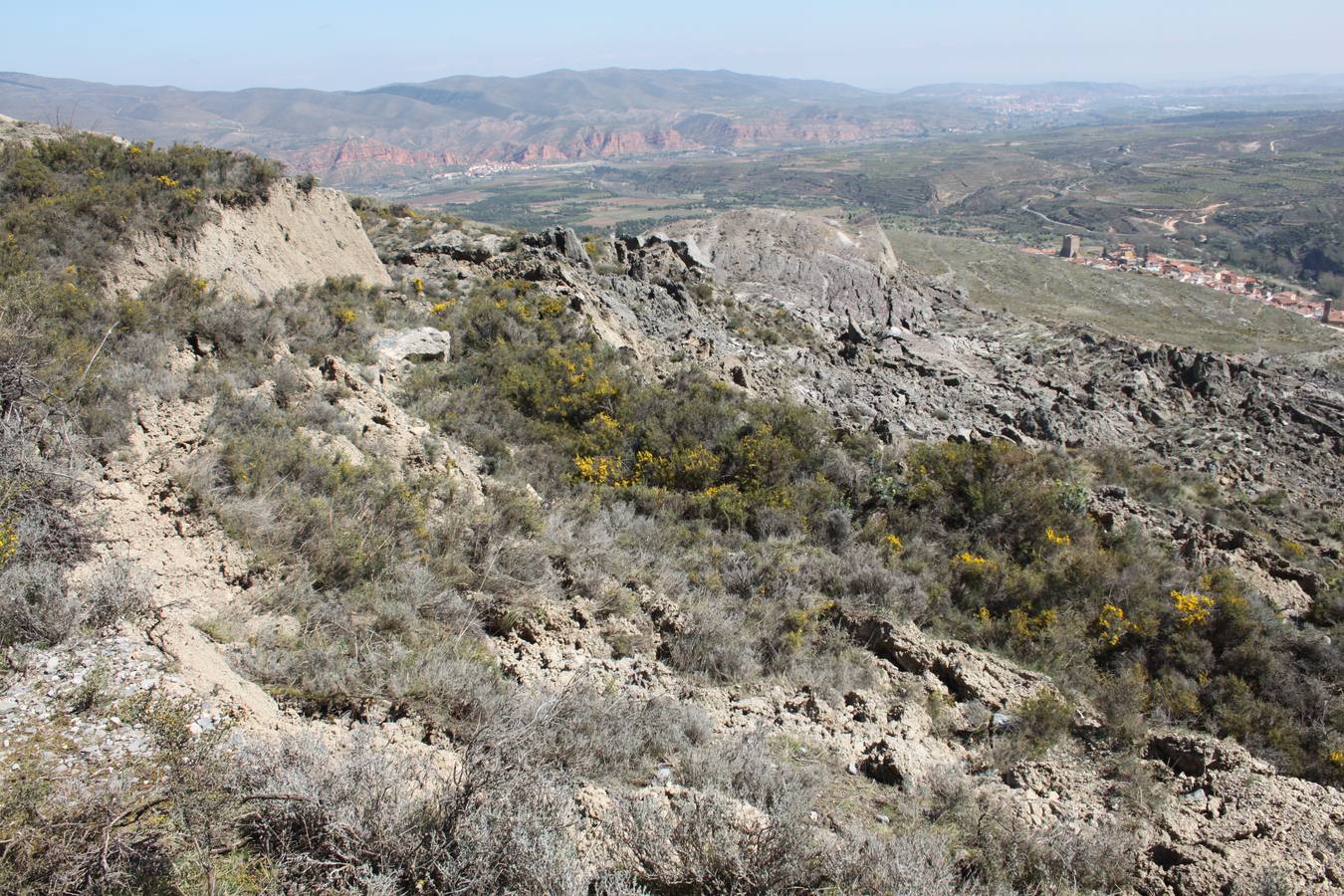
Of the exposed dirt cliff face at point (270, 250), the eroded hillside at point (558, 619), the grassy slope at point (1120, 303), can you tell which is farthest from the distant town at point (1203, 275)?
the exposed dirt cliff face at point (270, 250)

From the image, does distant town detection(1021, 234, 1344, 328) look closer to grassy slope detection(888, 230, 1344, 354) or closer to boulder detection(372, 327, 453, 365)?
grassy slope detection(888, 230, 1344, 354)

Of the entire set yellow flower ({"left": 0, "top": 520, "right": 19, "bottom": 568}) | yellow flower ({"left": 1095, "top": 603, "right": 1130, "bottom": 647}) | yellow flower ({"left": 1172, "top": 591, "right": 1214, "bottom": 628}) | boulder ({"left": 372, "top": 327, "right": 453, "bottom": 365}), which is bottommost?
yellow flower ({"left": 1095, "top": 603, "right": 1130, "bottom": 647})

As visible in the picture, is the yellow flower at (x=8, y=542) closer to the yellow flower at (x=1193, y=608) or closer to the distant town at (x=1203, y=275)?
the yellow flower at (x=1193, y=608)

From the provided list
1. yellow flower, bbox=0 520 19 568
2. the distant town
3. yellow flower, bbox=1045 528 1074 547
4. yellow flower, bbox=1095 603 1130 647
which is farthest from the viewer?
the distant town

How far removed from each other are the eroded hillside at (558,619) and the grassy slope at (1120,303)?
23.7m

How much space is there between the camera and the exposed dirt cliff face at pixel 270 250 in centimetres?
848

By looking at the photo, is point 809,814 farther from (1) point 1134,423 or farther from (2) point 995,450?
(1) point 1134,423

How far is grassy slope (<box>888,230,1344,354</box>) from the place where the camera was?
32625 millimetres

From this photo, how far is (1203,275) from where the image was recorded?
62.2 meters

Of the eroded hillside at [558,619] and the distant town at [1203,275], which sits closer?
the eroded hillside at [558,619]

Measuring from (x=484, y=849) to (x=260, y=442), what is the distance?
4.57 meters

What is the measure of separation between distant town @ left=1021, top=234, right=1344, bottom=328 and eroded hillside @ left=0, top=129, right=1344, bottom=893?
176 ft

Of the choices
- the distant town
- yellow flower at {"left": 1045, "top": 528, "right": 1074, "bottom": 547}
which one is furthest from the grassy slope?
yellow flower at {"left": 1045, "top": 528, "right": 1074, "bottom": 547}

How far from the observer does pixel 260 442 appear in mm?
5934
